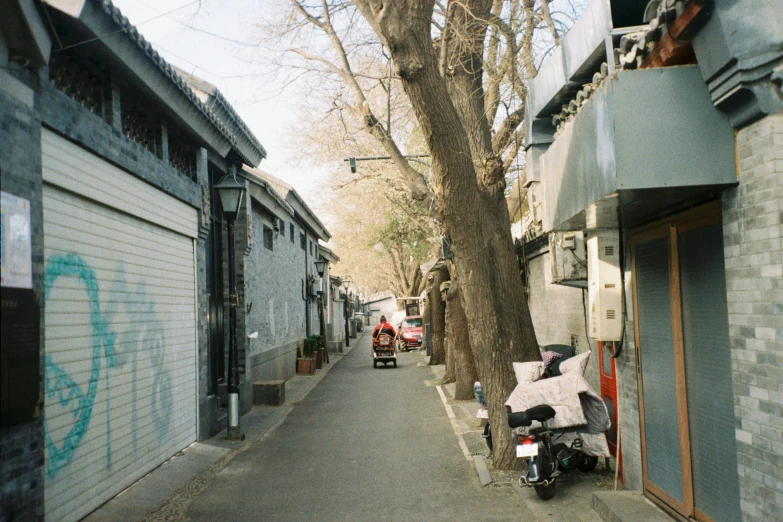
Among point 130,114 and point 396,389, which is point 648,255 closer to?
point 130,114

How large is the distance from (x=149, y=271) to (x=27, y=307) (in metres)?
3.64

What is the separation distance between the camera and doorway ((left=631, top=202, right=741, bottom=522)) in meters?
5.14

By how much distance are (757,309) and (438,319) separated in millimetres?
19890

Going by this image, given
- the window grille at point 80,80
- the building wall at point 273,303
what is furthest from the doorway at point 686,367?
the building wall at point 273,303

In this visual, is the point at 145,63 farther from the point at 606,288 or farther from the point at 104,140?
the point at 606,288

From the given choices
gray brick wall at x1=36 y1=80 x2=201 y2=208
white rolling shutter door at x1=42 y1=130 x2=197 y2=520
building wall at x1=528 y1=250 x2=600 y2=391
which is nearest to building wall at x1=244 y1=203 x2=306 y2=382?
white rolling shutter door at x1=42 y1=130 x2=197 y2=520

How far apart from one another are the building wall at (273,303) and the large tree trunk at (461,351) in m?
4.41

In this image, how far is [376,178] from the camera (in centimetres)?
2342

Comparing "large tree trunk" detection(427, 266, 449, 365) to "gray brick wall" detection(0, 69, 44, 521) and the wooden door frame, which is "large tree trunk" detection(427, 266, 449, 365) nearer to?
the wooden door frame

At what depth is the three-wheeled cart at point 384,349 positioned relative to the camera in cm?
2478

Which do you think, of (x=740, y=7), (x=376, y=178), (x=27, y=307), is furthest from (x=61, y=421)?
(x=376, y=178)

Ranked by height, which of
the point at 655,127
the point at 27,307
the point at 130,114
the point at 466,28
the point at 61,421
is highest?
the point at 466,28

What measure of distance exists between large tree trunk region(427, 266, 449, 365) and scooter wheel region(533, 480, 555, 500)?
16.4 m

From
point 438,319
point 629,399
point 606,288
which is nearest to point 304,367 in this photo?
point 438,319
